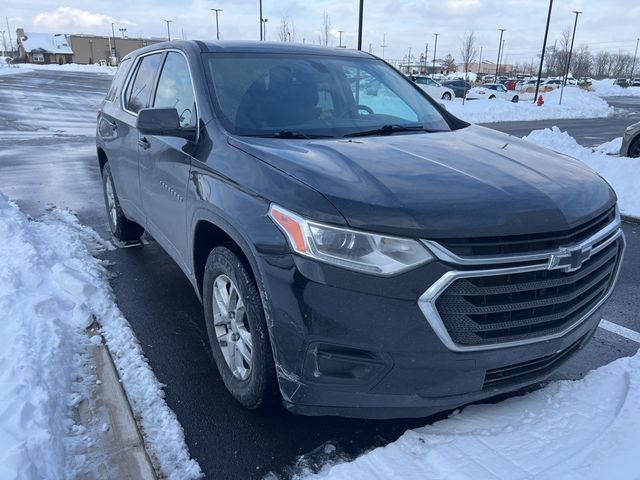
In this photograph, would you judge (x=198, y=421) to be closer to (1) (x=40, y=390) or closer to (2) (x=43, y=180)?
(1) (x=40, y=390)

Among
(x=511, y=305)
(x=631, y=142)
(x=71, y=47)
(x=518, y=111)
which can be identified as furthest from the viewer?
(x=71, y=47)

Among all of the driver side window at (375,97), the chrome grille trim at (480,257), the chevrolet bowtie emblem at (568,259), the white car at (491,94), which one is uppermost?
the driver side window at (375,97)

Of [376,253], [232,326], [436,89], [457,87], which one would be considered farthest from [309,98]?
[457,87]

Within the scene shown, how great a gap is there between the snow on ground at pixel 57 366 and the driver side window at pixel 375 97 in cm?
229

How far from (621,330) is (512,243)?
2370 mm

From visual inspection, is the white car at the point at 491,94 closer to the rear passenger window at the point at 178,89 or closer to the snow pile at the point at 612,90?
the snow pile at the point at 612,90

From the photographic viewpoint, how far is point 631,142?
9.84 m

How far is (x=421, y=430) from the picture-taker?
8.14ft

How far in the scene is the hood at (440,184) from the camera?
6.95 ft

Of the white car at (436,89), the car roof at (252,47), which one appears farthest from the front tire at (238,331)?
the white car at (436,89)

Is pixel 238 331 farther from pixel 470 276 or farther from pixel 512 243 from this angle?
pixel 512 243

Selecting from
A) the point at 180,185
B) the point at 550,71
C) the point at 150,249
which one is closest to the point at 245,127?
the point at 180,185

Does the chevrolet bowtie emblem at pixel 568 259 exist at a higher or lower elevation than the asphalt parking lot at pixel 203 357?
higher

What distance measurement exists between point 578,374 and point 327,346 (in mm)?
1936
